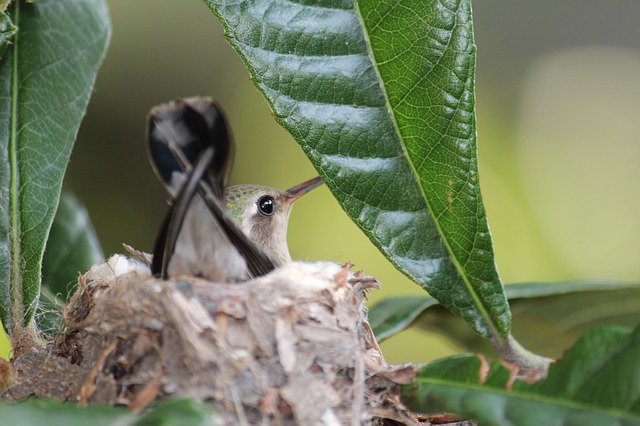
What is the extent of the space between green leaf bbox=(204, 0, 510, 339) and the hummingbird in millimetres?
156

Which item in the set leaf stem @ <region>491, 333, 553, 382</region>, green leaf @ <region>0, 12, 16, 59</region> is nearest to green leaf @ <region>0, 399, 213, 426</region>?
leaf stem @ <region>491, 333, 553, 382</region>

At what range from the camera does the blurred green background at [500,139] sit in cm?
597

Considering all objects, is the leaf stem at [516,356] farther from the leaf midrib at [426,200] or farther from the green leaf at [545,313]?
the green leaf at [545,313]

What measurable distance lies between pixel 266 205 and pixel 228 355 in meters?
1.61

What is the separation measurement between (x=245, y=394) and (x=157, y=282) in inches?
16.1

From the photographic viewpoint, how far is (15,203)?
6.96ft

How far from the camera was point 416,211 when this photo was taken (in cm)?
195

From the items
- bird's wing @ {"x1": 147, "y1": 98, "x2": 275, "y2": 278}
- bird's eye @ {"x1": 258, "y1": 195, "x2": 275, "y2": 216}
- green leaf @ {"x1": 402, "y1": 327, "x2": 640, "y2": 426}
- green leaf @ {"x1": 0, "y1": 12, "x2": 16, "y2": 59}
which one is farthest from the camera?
bird's eye @ {"x1": 258, "y1": 195, "x2": 275, "y2": 216}

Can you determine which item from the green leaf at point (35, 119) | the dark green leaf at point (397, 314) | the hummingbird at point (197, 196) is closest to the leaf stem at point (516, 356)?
the dark green leaf at point (397, 314)

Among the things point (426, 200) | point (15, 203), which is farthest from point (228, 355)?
point (15, 203)

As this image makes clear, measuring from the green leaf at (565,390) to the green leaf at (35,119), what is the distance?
1017mm

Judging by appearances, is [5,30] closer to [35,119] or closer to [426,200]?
[35,119]

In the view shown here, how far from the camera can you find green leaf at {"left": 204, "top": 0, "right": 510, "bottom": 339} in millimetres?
1881

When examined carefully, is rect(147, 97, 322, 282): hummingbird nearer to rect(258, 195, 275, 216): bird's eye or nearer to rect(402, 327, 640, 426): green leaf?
rect(402, 327, 640, 426): green leaf
